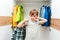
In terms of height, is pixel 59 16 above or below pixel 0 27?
above

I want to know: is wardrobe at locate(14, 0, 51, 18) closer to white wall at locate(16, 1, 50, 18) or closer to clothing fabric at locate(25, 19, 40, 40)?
white wall at locate(16, 1, 50, 18)

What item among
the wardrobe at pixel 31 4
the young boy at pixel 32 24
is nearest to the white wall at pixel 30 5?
the wardrobe at pixel 31 4

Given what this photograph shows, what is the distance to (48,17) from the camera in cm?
292

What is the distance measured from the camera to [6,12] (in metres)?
3.11

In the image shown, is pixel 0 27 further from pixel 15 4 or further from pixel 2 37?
pixel 15 4

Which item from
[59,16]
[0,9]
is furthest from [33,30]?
[0,9]

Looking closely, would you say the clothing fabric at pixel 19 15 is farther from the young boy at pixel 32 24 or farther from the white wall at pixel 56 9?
the white wall at pixel 56 9

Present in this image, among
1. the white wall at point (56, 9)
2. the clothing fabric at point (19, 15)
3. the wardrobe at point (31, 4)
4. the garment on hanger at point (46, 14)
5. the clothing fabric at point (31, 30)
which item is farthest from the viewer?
the wardrobe at point (31, 4)

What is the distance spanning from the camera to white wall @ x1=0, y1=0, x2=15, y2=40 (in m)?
2.95

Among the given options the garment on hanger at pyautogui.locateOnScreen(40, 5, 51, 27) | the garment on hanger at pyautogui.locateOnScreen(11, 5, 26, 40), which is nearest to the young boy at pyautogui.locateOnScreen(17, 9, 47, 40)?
the garment on hanger at pyautogui.locateOnScreen(40, 5, 51, 27)

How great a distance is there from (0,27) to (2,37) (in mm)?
250

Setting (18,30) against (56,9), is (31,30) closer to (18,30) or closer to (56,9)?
(18,30)

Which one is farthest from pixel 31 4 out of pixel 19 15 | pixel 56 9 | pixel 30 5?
pixel 56 9

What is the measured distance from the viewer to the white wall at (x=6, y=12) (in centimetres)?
295
